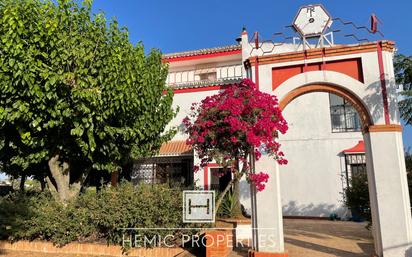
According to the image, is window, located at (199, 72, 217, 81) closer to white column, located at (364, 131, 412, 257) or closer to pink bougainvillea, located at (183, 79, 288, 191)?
pink bougainvillea, located at (183, 79, 288, 191)

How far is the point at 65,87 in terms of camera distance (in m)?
8.27

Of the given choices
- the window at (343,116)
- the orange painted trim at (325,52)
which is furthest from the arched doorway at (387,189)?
the window at (343,116)

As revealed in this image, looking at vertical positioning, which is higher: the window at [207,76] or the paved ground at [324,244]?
the window at [207,76]

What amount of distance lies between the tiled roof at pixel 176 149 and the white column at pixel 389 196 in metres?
9.22

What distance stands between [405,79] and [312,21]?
500 cm

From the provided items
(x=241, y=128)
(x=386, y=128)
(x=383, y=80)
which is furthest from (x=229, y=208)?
(x=383, y=80)

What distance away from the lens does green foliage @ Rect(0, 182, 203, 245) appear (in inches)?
327

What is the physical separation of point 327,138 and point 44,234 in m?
13.4

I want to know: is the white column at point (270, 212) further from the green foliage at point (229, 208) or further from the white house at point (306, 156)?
the white house at point (306, 156)

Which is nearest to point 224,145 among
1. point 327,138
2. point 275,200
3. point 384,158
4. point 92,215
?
point 275,200

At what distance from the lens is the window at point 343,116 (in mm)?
16734

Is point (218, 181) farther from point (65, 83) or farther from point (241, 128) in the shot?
point (65, 83)

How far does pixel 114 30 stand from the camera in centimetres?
977

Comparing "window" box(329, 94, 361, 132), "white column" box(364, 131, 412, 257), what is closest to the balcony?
"window" box(329, 94, 361, 132)
